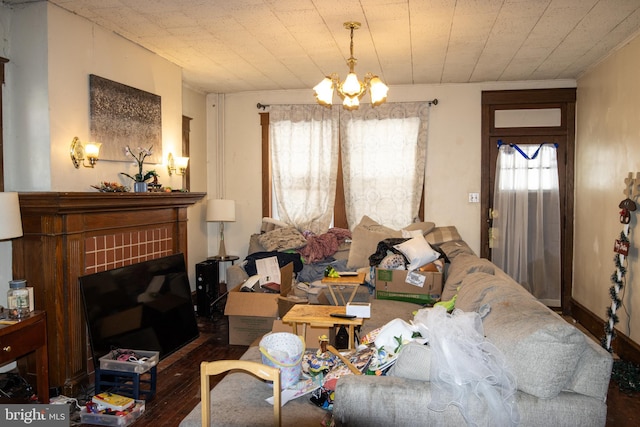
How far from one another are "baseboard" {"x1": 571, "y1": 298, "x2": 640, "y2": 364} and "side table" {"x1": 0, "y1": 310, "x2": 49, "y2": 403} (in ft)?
14.0

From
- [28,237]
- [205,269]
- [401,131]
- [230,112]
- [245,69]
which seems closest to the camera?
[28,237]

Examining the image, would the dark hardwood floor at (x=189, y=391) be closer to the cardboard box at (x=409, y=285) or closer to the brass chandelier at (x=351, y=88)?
the cardboard box at (x=409, y=285)

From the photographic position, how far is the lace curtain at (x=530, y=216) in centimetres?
550

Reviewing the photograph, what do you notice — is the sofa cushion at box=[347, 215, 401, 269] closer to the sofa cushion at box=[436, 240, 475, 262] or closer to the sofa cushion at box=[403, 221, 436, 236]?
the sofa cushion at box=[403, 221, 436, 236]

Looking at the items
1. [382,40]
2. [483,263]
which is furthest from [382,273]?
[382,40]

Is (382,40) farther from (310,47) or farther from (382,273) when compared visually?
(382,273)

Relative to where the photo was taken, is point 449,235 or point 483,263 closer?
point 483,263

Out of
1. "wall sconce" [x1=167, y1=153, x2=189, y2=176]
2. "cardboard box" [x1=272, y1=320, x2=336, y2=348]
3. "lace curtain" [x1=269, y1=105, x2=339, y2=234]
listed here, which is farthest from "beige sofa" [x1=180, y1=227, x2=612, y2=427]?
"lace curtain" [x1=269, y1=105, x2=339, y2=234]

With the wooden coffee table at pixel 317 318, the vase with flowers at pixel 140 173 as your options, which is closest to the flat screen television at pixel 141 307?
the vase with flowers at pixel 140 173

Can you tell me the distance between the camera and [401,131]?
18.8 feet

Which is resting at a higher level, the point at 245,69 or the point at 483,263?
the point at 245,69

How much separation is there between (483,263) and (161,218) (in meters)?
2.81

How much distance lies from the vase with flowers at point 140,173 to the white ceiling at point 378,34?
36.8 inches

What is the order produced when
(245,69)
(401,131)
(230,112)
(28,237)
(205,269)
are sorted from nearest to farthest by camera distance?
1. (28,237)
2. (245,69)
3. (205,269)
4. (401,131)
5. (230,112)
